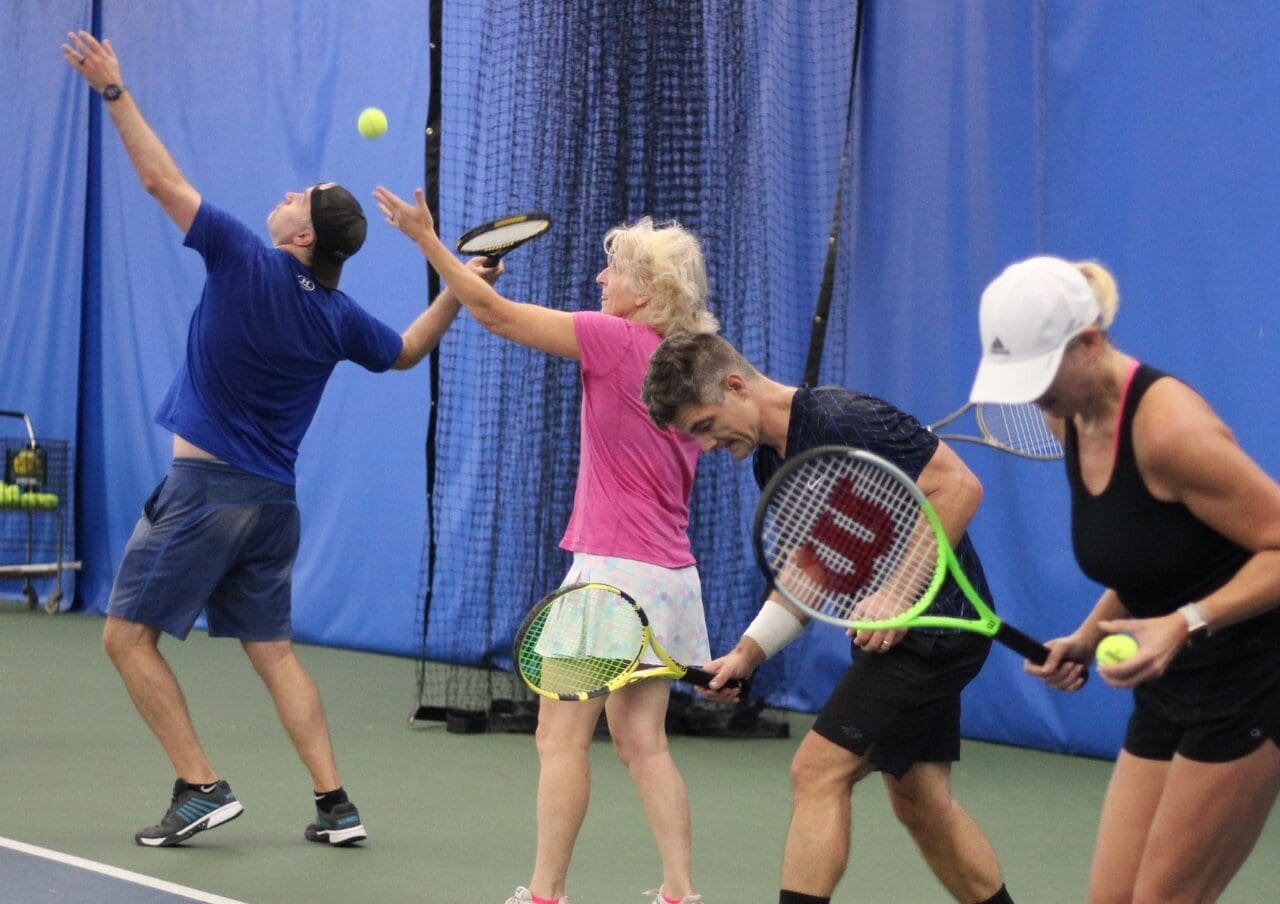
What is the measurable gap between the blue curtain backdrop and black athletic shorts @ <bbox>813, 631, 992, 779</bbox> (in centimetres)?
294

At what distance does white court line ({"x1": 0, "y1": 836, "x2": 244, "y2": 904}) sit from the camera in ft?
12.5

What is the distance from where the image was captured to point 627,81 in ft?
20.5

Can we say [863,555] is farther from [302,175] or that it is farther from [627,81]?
[302,175]

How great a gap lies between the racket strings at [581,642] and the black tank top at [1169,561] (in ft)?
3.44

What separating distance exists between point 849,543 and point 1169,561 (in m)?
0.57

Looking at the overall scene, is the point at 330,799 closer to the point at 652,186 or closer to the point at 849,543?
the point at 849,543

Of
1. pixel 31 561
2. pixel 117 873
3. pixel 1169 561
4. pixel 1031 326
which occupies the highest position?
pixel 1031 326

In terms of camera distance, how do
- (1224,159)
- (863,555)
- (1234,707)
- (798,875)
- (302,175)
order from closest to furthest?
1. (1234,707)
2. (863,555)
3. (798,875)
4. (1224,159)
5. (302,175)

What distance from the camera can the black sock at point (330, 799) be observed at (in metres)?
4.39

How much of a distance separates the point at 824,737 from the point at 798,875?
0.23 meters

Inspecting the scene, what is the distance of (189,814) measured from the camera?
168 inches

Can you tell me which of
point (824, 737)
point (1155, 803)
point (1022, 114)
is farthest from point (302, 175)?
point (1155, 803)

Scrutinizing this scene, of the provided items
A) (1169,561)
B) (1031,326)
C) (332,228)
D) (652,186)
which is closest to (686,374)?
(1031,326)

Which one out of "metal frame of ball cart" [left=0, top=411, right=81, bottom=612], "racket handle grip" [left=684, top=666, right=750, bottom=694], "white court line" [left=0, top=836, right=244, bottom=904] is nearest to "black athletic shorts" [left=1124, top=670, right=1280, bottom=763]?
"racket handle grip" [left=684, top=666, right=750, bottom=694]
